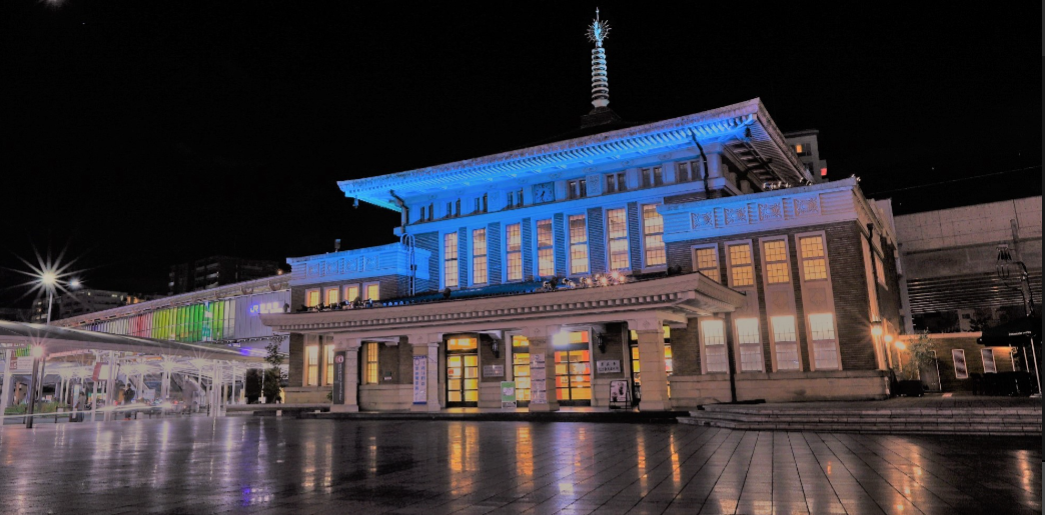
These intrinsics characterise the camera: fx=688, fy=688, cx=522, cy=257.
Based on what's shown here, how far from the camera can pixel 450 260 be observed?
31.5m

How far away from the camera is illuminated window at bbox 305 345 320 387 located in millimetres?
33094

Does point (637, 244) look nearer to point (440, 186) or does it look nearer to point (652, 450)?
point (440, 186)

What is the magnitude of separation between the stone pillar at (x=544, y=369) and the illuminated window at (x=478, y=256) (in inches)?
241

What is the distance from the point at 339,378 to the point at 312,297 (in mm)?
6189

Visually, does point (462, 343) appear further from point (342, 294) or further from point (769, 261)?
point (769, 261)

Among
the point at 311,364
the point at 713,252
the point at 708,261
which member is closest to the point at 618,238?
the point at 708,261

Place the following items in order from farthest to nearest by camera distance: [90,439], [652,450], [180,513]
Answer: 1. [90,439]
2. [652,450]
3. [180,513]

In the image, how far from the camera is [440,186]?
103ft

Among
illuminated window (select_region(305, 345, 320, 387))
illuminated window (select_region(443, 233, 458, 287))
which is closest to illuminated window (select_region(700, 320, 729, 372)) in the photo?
illuminated window (select_region(443, 233, 458, 287))

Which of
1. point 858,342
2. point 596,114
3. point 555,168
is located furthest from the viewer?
point 596,114

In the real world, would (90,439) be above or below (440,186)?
below

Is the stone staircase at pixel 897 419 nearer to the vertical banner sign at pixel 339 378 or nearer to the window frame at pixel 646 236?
the window frame at pixel 646 236

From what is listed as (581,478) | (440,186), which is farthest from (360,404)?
(581,478)

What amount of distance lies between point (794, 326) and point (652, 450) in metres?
13.2
